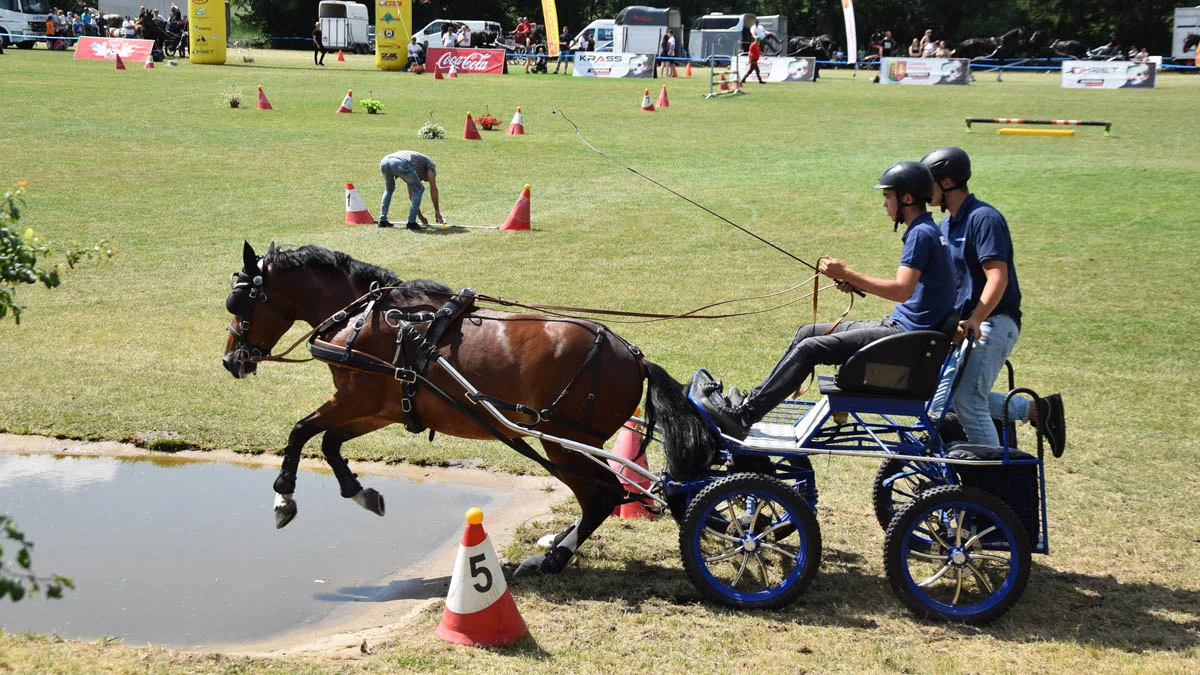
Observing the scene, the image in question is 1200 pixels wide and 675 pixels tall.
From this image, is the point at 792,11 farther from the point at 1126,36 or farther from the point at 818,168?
the point at 818,168

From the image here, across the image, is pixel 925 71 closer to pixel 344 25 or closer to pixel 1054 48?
pixel 1054 48

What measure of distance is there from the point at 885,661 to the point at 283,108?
97.8 ft

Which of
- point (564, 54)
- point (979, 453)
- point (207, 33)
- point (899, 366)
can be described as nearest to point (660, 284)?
point (899, 366)

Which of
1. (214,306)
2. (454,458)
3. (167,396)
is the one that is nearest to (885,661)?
(454,458)

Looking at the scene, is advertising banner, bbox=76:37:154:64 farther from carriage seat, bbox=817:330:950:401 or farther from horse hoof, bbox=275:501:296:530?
carriage seat, bbox=817:330:950:401

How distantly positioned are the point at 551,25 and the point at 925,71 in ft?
57.7

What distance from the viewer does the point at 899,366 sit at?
18.4 feet

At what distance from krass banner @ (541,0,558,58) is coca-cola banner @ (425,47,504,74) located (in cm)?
488

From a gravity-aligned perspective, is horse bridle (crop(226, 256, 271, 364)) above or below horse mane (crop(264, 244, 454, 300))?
below

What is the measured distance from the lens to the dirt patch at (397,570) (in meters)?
5.48

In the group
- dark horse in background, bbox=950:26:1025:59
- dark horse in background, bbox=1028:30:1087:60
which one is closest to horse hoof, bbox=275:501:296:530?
dark horse in background, bbox=950:26:1025:59

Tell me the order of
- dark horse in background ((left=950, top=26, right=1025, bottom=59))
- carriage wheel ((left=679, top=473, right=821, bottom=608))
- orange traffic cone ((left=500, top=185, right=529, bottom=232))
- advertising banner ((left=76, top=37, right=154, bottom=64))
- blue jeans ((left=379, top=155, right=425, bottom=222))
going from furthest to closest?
dark horse in background ((left=950, top=26, right=1025, bottom=59)) < advertising banner ((left=76, top=37, right=154, bottom=64)) < orange traffic cone ((left=500, top=185, right=529, bottom=232)) < blue jeans ((left=379, top=155, right=425, bottom=222)) < carriage wheel ((left=679, top=473, right=821, bottom=608))

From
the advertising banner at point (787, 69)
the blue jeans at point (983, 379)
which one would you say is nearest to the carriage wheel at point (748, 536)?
the blue jeans at point (983, 379)

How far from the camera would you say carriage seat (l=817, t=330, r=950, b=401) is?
18.4 feet
